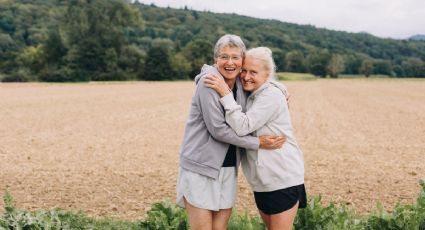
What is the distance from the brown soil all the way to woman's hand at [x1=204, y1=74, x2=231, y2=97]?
3263 millimetres

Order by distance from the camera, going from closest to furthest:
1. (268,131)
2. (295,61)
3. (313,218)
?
1. (268,131)
2. (313,218)
3. (295,61)

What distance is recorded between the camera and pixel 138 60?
243 ft

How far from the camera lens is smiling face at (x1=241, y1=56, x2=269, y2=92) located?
381cm

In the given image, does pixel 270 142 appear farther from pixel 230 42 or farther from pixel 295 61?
pixel 295 61

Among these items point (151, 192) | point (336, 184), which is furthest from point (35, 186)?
point (336, 184)

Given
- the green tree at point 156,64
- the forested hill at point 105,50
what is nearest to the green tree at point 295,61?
the forested hill at point 105,50

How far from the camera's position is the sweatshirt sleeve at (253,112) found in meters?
3.61

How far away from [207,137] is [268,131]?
469 millimetres

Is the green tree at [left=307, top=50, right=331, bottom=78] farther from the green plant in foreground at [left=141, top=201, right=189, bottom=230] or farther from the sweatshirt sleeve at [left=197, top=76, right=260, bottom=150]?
the sweatshirt sleeve at [left=197, top=76, right=260, bottom=150]

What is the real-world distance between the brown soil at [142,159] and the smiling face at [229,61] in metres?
3.23

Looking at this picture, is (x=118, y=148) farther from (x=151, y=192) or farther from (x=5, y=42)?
(x=5, y=42)

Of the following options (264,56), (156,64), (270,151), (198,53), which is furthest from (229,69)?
(198,53)

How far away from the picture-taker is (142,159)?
12648mm

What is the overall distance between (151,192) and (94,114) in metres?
16.2
